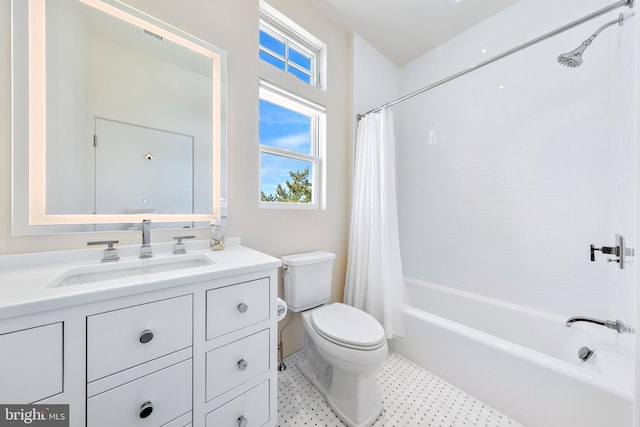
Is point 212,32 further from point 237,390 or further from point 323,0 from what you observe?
point 237,390

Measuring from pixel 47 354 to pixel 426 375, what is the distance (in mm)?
1862

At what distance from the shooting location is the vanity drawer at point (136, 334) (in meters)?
0.62

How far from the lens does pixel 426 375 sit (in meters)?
1.51

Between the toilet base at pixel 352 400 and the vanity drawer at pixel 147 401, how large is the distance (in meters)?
0.79

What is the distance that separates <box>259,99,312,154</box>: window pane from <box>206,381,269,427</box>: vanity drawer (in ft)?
4.69

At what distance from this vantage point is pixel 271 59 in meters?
1.65

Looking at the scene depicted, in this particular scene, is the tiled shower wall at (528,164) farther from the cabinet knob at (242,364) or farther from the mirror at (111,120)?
the mirror at (111,120)

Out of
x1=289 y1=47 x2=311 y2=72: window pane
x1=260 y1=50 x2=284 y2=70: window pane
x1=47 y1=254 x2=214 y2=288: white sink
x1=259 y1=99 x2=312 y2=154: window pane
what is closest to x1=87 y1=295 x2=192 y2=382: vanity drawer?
x1=47 y1=254 x2=214 y2=288: white sink

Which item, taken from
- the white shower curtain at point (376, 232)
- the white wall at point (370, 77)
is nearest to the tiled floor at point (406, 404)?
the white shower curtain at point (376, 232)

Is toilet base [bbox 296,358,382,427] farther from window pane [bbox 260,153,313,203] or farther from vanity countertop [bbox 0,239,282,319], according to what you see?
window pane [bbox 260,153,313,203]

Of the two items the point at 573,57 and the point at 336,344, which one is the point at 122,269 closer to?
the point at 336,344

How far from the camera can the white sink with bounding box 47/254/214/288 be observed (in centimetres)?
83

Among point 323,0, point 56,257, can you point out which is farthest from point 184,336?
point 323,0

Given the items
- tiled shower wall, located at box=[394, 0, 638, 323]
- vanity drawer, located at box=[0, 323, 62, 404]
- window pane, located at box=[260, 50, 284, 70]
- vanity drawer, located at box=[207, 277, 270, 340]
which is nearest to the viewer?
vanity drawer, located at box=[0, 323, 62, 404]
